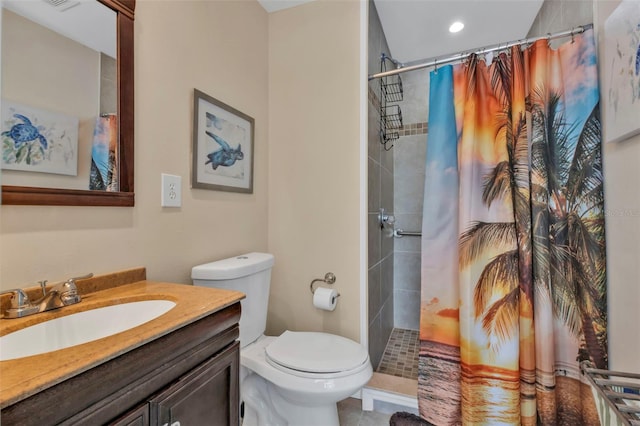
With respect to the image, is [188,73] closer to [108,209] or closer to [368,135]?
[108,209]

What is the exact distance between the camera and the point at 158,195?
1.14 meters

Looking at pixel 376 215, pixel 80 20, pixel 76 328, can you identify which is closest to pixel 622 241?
pixel 376 215

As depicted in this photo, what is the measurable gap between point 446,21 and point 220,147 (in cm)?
173

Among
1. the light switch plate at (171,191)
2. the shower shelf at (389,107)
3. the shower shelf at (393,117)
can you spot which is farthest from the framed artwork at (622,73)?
the light switch plate at (171,191)

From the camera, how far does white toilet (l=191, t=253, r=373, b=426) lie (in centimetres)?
115

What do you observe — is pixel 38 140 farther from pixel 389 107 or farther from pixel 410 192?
pixel 410 192

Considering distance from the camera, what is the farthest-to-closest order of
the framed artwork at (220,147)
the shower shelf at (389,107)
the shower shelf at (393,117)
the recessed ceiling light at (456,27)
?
1. the shower shelf at (393,117)
2. the shower shelf at (389,107)
3. the recessed ceiling light at (456,27)
4. the framed artwork at (220,147)

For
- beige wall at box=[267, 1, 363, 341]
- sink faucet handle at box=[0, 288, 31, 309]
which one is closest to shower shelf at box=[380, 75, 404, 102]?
beige wall at box=[267, 1, 363, 341]

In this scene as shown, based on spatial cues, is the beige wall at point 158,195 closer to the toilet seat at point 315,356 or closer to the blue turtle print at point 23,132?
the blue turtle print at point 23,132

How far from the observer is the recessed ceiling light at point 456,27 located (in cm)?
191

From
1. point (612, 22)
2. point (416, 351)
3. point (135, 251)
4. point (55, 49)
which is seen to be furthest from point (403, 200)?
point (55, 49)

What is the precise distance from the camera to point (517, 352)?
122 centimetres

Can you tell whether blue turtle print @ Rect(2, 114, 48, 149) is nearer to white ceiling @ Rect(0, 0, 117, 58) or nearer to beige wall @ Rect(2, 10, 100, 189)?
beige wall @ Rect(2, 10, 100, 189)

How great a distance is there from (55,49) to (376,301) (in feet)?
6.14
